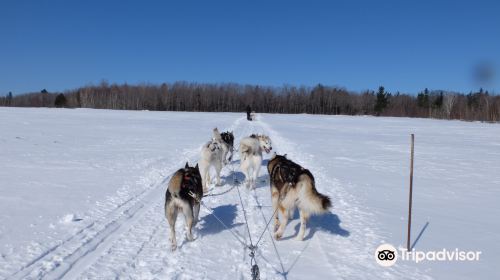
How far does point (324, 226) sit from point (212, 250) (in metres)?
2.11


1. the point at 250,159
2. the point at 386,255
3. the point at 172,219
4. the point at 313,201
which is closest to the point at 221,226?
the point at 172,219

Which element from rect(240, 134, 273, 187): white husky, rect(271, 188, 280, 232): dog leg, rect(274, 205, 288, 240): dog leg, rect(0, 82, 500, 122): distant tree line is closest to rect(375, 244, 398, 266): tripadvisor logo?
rect(274, 205, 288, 240): dog leg

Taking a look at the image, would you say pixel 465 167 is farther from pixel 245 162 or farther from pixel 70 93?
pixel 70 93

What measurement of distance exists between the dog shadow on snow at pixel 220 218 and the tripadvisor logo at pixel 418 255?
2.30 m

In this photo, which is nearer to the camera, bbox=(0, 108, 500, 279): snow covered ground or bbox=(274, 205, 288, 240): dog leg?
bbox=(0, 108, 500, 279): snow covered ground

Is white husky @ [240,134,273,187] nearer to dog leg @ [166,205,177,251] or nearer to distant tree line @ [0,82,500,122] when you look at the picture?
dog leg @ [166,205,177,251]

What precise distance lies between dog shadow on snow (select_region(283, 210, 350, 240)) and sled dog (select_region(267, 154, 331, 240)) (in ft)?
1.19

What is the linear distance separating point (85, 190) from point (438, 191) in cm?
864

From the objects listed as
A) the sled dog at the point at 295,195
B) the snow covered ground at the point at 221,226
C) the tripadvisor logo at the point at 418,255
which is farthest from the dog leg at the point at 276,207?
the tripadvisor logo at the point at 418,255

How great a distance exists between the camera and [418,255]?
4812 millimetres

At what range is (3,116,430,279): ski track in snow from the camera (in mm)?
4180

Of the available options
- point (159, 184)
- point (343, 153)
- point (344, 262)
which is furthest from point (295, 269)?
point (343, 153)

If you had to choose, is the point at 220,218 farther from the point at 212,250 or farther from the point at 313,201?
the point at 313,201

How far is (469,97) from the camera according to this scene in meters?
91.2
